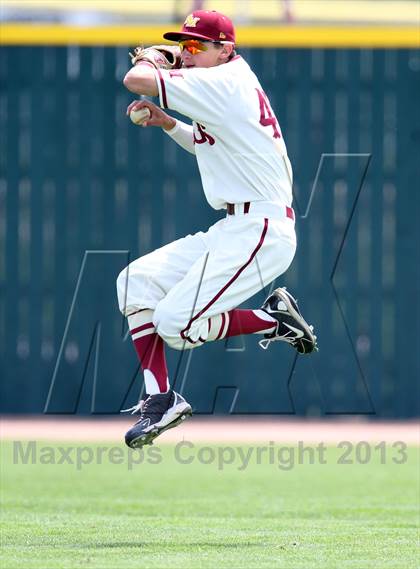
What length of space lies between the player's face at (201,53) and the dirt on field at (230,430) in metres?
6.29

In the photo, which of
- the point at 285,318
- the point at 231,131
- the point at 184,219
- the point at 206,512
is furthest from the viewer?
the point at 184,219

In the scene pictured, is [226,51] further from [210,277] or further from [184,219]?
[184,219]

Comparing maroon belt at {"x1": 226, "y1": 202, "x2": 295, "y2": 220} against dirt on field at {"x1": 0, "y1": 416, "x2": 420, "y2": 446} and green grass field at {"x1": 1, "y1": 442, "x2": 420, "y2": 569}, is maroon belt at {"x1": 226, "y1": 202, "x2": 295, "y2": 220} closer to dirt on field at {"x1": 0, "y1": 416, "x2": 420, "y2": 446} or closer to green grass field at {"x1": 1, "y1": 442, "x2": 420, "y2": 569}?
green grass field at {"x1": 1, "y1": 442, "x2": 420, "y2": 569}

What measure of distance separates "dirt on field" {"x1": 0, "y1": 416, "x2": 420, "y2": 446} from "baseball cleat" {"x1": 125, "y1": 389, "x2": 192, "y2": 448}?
5762 mm

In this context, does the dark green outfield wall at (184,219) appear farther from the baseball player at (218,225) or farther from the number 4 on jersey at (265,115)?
the number 4 on jersey at (265,115)

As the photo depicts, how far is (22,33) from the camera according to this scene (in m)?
14.2

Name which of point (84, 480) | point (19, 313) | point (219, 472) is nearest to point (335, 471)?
point (219, 472)

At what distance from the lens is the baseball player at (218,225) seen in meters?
7.08

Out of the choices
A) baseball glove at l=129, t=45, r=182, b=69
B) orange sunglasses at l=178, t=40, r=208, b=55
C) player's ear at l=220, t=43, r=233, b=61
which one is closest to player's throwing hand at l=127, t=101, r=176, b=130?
baseball glove at l=129, t=45, r=182, b=69

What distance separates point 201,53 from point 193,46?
2.2 inches

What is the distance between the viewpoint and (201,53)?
7266 millimetres

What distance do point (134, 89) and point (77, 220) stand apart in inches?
288

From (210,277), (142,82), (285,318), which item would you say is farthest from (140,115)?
(285,318)

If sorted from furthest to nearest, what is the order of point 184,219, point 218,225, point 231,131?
point 184,219 < point 218,225 < point 231,131
